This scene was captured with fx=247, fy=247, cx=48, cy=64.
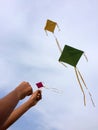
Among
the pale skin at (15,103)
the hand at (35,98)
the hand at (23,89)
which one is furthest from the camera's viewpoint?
the hand at (35,98)

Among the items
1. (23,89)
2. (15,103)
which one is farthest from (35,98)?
(15,103)

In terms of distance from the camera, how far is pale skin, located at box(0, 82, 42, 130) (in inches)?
71.9

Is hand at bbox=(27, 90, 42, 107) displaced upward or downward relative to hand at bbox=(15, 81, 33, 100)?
downward

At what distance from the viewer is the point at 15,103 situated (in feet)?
6.34

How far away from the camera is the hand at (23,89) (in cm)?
205

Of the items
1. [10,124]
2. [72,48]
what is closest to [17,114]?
[10,124]

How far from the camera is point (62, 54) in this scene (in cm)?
454

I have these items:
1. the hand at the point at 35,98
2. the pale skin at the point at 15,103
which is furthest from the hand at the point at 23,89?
the hand at the point at 35,98

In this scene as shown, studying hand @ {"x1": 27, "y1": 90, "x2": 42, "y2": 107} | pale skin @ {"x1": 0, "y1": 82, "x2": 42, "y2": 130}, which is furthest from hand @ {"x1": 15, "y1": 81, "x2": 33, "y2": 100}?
hand @ {"x1": 27, "y1": 90, "x2": 42, "y2": 107}

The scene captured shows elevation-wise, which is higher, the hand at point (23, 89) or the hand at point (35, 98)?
the hand at point (23, 89)

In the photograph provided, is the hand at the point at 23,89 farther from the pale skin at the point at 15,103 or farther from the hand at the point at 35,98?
the hand at the point at 35,98

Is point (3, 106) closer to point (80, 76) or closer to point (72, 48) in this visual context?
point (80, 76)

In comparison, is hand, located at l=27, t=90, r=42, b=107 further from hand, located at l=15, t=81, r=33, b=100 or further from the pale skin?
hand, located at l=15, t=81, r=33, b=100

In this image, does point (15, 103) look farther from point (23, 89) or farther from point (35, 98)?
point (35, 98)
